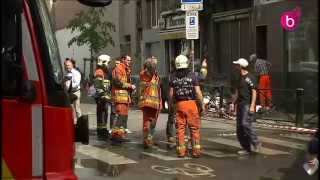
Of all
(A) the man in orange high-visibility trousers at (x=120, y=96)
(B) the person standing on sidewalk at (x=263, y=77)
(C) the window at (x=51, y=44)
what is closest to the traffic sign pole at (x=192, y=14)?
(B) the person standing on sidewalk at (x=263, y=77)

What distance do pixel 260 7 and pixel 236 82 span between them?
12.0m

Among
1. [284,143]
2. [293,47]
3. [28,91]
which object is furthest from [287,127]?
[28,91]

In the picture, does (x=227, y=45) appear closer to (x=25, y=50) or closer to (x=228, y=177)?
(x=228, y=177)

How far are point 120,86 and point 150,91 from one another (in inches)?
32.1

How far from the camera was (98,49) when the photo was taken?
36.7 metres

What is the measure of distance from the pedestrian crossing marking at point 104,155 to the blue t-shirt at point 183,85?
1365 mm

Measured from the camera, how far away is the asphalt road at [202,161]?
10.0 m

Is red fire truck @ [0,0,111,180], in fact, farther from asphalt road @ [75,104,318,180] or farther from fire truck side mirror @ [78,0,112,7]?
asphalt road @ [75,104,318,180]

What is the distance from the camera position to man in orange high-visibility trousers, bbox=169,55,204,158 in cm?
1138

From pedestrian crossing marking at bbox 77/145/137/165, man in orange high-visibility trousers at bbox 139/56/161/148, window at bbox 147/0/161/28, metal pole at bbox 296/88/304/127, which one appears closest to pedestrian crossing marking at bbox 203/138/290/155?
man in orange high-visibility trousers at bbox 139/56/161/148

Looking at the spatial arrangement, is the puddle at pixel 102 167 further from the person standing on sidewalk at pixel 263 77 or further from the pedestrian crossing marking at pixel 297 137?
the person standing on sidewalk at pixel 263 77

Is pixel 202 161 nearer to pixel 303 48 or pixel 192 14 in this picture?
pixel 192 14

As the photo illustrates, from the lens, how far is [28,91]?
495cm

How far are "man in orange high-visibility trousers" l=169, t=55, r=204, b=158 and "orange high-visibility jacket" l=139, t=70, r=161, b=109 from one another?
1202 millimetres
